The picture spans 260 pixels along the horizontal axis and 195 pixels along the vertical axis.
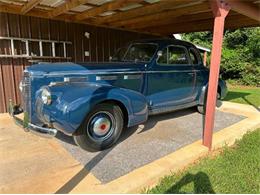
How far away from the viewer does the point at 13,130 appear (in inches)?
189

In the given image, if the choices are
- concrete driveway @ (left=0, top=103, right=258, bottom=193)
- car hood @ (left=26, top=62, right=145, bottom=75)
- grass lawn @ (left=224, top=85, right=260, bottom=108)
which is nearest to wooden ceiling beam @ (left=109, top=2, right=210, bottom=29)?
car hood @ (left=26, top=62, right=145, bottom=75)

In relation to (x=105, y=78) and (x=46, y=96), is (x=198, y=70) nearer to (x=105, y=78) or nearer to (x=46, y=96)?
(x=105, y=78)

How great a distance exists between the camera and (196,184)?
2.94m

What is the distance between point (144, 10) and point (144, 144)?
3.38m

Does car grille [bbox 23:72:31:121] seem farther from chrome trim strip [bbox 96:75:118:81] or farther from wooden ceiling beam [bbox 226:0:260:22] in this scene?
wooden ceiling beam [bbox 226:0:260:22]

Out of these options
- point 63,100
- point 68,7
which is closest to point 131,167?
point 63,100

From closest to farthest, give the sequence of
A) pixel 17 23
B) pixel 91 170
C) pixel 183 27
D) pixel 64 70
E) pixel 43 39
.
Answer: pixel 91 170, pixel 64 70, pixel 17 23, pixel 43 39, pixel 183 27

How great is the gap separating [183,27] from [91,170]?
650 cm

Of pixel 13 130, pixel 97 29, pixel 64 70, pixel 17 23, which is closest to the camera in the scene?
pixel 64 70

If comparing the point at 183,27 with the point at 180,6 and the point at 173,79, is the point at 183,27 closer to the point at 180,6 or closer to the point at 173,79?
the point at 180,6

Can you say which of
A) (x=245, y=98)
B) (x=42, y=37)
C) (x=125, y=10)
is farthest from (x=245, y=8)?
(x=245, y=98)

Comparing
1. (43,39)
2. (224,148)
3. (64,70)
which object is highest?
(43,39)

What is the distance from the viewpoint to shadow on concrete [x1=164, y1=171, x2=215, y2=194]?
9.13 ft

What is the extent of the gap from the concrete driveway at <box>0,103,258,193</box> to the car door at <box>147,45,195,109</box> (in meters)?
0.61
